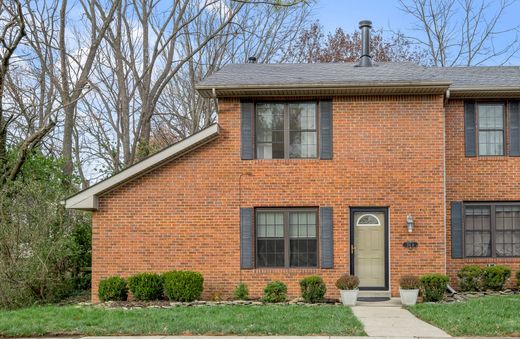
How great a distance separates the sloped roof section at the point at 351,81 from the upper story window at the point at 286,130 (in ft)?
1.64

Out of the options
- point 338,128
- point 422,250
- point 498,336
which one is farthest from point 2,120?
point 498,336

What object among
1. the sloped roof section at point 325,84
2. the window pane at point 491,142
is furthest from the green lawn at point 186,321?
the window pane at point 491,142

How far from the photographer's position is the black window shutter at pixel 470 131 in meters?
14.9

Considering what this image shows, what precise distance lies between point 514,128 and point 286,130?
19.9ft

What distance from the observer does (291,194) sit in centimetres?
1392

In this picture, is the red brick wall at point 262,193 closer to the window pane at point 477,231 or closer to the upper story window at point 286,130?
the upper story window at point 286,130

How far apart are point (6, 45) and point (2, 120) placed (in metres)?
2.57

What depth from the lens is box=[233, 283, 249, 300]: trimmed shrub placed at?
13.4 m

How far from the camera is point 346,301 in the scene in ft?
41.7

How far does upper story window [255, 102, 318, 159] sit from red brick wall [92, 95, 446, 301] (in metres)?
0.34

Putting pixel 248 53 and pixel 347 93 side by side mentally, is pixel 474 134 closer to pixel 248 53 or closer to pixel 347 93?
pixel 347 93

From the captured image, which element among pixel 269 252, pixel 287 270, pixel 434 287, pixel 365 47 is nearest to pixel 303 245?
pixel 287 270

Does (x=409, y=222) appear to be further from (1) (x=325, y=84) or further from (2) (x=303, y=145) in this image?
(1) (x=325, y=84)

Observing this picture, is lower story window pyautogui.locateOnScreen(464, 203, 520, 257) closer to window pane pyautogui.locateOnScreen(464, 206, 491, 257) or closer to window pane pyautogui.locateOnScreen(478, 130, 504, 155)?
window pane pyautogui.locateOnScreen(464, 206, 491, 257)
